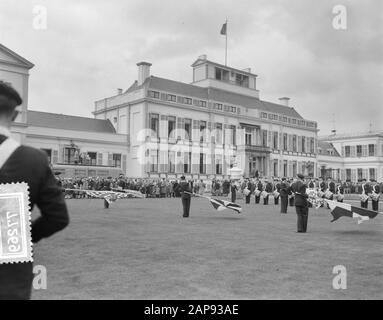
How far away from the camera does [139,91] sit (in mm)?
45562

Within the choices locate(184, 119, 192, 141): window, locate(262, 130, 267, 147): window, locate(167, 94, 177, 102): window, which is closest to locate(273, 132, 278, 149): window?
locate(262, 130, 267, 147): window

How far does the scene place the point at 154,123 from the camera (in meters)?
45.7

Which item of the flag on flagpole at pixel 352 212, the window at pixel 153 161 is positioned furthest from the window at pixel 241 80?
the flag on flagpole at pixel 352 212

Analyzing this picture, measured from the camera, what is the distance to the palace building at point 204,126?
150 ft

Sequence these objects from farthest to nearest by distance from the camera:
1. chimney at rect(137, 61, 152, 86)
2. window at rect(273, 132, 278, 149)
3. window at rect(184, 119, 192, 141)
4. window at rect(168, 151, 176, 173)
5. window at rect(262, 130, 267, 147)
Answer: window at rect(273, 132, 278, 149) < window at rect(262, 130, 267, 147) < window at rect(184, 119, 192, 141) < chimney at rect(137, 61, 152, 86) < window at rect(168, 151, 176, 173)

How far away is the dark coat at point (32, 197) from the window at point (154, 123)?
42658 millimetres

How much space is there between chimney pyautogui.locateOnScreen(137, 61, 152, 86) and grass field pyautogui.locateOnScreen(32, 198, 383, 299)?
121 ft

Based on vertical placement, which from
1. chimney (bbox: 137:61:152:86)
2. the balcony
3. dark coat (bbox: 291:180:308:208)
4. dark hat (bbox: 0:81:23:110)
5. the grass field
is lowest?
the grass field

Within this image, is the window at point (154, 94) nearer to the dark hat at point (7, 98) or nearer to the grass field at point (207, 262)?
the grass field at point (207, 262)

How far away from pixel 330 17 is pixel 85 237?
7448 mm

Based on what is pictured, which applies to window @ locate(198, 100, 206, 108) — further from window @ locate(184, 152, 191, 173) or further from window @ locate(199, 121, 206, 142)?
window @ locate(184, 152, 191, 173)

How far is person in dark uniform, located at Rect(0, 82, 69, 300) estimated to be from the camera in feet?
8.62

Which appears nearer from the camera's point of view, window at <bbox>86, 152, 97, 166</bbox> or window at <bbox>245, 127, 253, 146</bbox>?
window at <bbox>86, 152, 97, 166</bbox>
